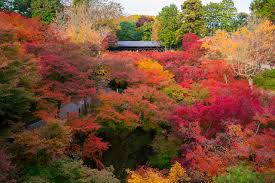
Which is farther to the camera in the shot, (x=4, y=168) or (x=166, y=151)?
(x=166, y=151)

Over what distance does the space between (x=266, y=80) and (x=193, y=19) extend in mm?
14963

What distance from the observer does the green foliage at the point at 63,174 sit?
13.1 m

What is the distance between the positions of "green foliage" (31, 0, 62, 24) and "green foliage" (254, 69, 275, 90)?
2408 centimetres

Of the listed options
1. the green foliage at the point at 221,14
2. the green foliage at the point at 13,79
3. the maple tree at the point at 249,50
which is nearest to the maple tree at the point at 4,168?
the green foliage at the point at 13,79

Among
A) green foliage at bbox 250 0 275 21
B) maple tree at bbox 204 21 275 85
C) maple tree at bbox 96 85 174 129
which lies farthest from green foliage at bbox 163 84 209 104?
green foliage at bbox 250 0 275 21

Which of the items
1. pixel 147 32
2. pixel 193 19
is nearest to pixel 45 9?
pixel 193 19

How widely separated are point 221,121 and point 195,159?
7.92 ft

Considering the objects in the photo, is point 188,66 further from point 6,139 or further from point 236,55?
point 6,139

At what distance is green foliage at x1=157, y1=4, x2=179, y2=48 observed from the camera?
41.8 m

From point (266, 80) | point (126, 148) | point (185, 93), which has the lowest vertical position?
point (126, 148)

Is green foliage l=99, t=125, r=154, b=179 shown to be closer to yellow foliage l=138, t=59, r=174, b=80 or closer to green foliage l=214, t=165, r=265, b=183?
yellow foliage l=138, t=59, r=174, b=80

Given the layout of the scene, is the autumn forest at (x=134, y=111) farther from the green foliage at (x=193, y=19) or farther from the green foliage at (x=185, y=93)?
the green foliage at (x=193, y=19)

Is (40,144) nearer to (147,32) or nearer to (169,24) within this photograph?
(169,24)

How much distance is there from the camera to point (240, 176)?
44.9 feet
